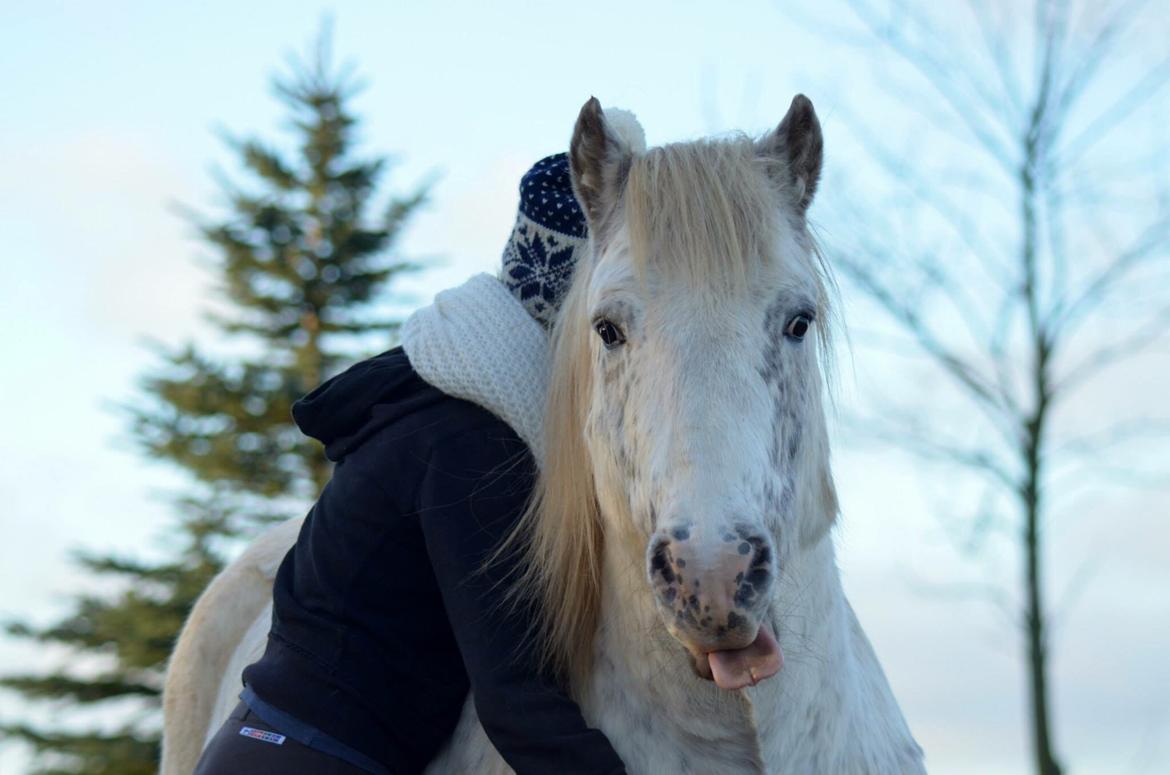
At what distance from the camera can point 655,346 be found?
2.42 metres

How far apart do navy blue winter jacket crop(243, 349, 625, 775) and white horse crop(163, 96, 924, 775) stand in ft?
0.34

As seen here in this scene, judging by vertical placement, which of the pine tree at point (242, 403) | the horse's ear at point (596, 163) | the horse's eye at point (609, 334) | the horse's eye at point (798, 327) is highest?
the horse's ear at point (596, 163)

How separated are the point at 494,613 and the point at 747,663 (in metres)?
0.62

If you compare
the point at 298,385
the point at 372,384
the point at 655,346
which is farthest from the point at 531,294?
the point at 298,385

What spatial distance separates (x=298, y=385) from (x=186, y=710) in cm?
1072

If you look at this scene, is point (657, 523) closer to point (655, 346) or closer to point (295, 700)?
point (655, 346)

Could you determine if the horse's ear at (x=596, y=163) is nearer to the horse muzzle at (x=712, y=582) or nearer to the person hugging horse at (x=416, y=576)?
the person hugging horse at (x=416, y=576)

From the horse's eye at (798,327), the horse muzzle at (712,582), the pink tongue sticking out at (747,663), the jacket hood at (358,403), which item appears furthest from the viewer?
the jacket hood at (358,403)

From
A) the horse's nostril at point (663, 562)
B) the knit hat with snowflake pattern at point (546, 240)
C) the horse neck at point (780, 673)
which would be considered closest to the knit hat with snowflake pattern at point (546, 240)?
the knit hat with snowflake pattern at point (546, 240)

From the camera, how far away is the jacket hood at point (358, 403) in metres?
2.93

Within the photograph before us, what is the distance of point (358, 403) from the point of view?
9.80 ft

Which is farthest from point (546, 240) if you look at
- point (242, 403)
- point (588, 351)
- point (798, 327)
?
point (242, 403)

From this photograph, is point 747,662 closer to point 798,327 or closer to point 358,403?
point 798,327

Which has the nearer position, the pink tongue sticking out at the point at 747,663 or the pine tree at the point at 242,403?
the pink tongue sticking out at the point at 747,663
